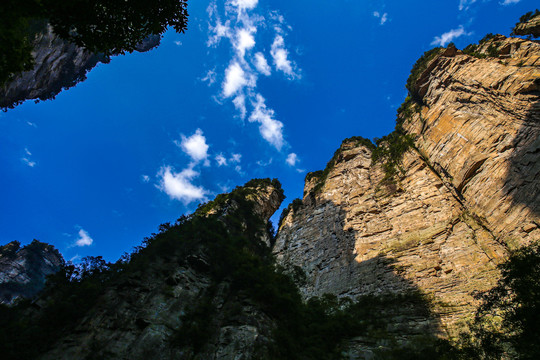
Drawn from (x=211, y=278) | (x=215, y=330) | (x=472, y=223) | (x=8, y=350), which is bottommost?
(x=8, y=350)

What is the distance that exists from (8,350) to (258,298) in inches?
497

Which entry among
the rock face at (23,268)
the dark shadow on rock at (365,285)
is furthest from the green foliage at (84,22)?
the rock face at (23,268)

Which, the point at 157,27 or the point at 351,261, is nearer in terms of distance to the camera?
the point at 157,27

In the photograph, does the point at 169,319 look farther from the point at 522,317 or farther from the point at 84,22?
the point at 522,317

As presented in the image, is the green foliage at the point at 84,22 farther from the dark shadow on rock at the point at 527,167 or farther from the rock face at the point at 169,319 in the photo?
the dark shadow on rock at the point at 527,167

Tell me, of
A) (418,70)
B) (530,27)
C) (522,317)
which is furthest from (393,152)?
(522,317)

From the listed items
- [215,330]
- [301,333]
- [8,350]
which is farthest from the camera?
[301,333]

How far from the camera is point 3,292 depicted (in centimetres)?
4828

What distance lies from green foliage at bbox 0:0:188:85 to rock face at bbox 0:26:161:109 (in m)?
11.1

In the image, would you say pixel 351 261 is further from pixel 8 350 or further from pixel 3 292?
pixel 3 292

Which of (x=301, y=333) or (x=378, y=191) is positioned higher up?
(x=378, y=191)

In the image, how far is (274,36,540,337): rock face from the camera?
16.3 meters

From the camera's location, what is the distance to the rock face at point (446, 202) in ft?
53.4

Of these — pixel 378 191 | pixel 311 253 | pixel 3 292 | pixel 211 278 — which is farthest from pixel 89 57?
pixel 3 292
